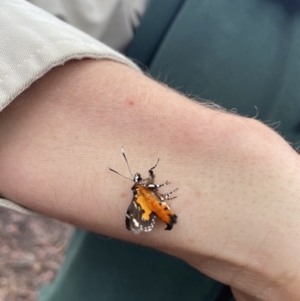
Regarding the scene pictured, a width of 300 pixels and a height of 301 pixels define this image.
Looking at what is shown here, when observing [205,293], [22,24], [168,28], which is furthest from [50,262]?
[22,24]

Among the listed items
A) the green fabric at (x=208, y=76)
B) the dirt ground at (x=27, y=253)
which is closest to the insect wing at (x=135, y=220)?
the green fabric at (x=208, y=76)

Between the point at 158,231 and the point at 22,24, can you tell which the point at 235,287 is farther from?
the point at 22,24

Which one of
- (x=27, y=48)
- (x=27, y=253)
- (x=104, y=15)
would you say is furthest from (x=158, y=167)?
(x=27, y=253)

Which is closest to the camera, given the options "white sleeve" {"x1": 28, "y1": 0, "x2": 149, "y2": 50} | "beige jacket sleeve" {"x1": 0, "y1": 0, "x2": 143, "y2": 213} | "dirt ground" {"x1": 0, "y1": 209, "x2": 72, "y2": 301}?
"beige jacket sleeve" {"x1": 0, "y1": 0, "x2": 143, "y2": 213}

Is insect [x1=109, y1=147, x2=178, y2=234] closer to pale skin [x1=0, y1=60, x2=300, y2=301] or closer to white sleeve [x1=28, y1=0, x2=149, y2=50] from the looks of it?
pale skin [x1=0, y1=60, x2=300, y2=301]

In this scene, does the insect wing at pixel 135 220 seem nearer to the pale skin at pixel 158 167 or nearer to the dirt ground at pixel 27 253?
the pale skin at pixel 158 167

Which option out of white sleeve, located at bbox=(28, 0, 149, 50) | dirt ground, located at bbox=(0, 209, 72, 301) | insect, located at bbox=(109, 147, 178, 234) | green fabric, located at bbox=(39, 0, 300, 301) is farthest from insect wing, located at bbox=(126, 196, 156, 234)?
dirt ground, located at bbox=(0, 209, 72, 301)
